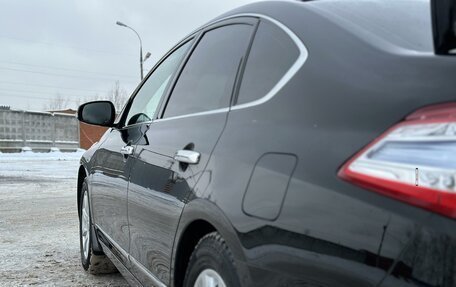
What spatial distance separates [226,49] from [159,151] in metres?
0.63

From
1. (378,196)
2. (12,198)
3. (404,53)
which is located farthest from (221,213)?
(12,198)

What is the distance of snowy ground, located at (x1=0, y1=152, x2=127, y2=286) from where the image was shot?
14.0ft

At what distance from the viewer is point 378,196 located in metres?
1.22

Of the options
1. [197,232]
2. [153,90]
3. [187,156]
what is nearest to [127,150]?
[153,90]

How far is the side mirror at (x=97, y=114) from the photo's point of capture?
12.9ft

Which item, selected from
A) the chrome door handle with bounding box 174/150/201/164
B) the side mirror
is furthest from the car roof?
the side mirror

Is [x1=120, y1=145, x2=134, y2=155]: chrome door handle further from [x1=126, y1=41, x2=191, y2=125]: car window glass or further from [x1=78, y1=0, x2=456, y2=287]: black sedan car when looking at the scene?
[x1=78, y1=0, x2=456, y2=287]: black sedan car

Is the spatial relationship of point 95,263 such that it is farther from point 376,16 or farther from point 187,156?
point 376,16

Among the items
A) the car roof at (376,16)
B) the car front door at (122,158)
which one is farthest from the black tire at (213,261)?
the car front door at (122,158)

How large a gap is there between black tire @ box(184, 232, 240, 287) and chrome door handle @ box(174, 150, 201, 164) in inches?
13.5

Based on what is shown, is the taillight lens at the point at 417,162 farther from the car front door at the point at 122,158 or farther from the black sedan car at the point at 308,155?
the car front door at the point at 122,158

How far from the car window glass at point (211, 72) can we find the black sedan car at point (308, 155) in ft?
0.04

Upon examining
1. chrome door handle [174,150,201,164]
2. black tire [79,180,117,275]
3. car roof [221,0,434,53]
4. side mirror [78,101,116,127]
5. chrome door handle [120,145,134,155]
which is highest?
car roof [221,0,434,53]

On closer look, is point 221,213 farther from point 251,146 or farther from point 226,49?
point 226,49
